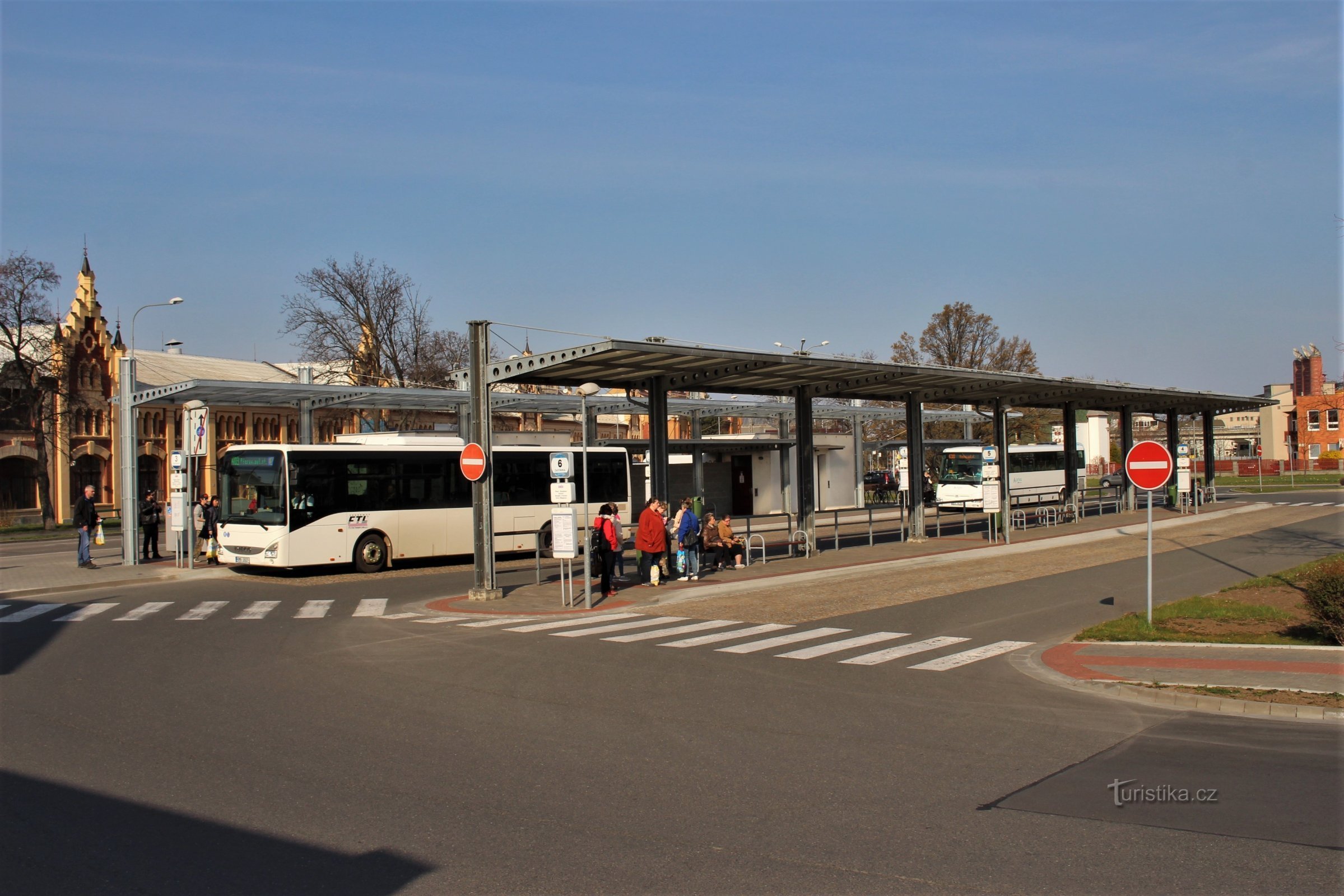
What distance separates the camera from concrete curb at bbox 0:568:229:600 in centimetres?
1947

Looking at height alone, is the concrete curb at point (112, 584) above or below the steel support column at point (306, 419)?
below

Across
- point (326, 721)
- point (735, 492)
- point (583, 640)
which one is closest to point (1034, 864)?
point (326, 721)

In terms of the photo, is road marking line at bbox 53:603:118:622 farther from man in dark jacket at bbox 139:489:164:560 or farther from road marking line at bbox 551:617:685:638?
man in dark jacket at bbox 139:489:164:560

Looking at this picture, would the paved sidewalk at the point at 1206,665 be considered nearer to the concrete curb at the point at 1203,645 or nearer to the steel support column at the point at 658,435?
the concrete curb at the point at 1203,645

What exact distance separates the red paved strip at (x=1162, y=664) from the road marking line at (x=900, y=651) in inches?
56.7

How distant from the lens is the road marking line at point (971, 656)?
11.5m

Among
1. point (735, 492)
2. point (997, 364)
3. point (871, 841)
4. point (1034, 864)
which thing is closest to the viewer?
point (1034, 864)

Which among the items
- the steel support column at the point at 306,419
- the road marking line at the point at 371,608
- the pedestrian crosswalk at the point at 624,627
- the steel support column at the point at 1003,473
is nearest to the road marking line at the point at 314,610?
the pedestrian crosswalk at the point at 624,627

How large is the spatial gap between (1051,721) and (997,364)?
56942mm

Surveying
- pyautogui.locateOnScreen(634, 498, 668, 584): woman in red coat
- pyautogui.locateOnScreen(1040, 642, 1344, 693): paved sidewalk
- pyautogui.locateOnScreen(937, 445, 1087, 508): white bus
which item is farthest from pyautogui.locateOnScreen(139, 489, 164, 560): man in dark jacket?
pyautogui.locateOnScreen(937, 445, 1087, 508): white bus

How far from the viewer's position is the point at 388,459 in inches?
958

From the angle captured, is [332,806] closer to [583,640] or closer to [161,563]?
[583,640]

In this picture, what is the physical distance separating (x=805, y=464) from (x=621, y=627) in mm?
11580

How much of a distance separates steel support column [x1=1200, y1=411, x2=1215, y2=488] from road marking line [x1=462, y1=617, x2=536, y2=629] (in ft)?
133
